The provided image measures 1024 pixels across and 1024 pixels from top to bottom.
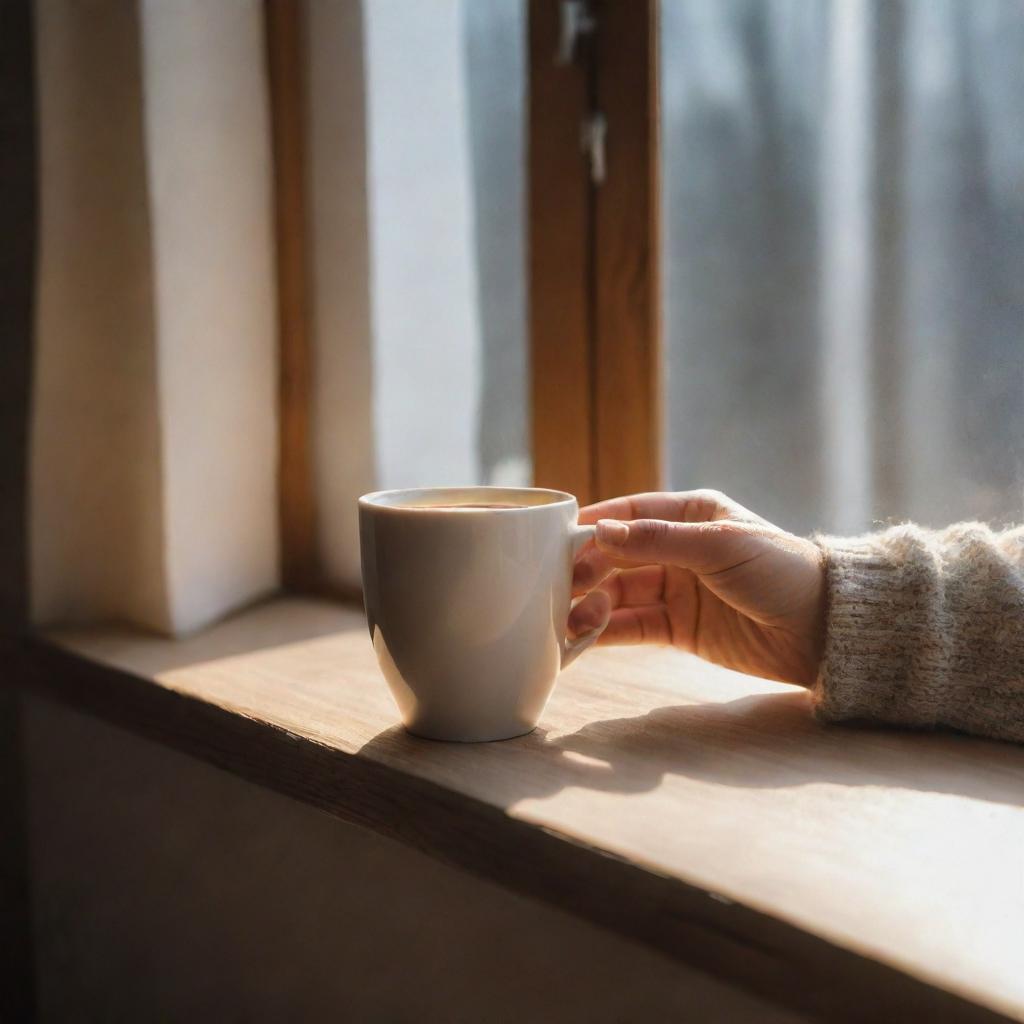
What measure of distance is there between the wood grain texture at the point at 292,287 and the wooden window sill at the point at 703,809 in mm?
284

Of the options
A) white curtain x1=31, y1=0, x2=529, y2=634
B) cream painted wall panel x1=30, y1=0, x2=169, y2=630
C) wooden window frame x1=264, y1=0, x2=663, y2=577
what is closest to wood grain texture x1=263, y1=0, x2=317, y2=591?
white curtain x1=31, y1=0, x2=529, y2=634

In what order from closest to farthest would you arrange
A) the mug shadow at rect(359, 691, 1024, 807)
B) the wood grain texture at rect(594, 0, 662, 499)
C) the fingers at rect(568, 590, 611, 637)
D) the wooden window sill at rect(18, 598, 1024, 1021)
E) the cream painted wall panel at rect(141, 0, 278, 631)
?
the wooden window sill at rect(18, 598, 1024, 1021) → the mug shadow at rect(359, 691, 1024, 807) → the fingers at rect(568, 590, 611, 637) → the wood grain texture at rect(594, 0, 662, 499) → the cream painted wall panel at rect(141, 0, 278, 631)

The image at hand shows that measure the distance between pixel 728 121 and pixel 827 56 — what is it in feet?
0.31

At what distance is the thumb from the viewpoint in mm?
667

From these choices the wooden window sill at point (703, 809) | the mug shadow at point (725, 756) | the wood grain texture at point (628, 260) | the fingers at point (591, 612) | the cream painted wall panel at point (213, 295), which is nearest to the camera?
the wooden window sill at point (703, 809)

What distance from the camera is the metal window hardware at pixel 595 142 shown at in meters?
0.92

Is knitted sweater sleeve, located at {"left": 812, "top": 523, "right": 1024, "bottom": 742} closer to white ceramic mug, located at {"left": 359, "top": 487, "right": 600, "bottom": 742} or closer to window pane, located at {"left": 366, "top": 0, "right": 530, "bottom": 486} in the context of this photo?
white ceramic mug, located at {"left": 359, "top": 487, "right": 600, "bottom": 742}

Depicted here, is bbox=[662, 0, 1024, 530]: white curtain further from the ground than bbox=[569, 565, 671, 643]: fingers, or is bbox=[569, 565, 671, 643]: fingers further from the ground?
bbox=[662, 0, 1024, 530]: white curtain

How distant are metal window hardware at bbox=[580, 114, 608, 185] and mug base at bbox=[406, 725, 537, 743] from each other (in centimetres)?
53

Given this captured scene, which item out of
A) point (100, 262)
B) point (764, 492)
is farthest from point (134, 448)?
point (764, 492)

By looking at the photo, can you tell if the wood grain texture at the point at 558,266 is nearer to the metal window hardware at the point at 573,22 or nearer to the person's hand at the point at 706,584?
the metal window hardware at the point at 573,22

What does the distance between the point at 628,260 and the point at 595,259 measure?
1.5 inches

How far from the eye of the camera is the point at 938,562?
674mm

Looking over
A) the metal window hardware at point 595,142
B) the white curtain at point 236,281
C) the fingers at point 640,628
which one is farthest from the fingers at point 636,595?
the metal window hardware at point 595,142
